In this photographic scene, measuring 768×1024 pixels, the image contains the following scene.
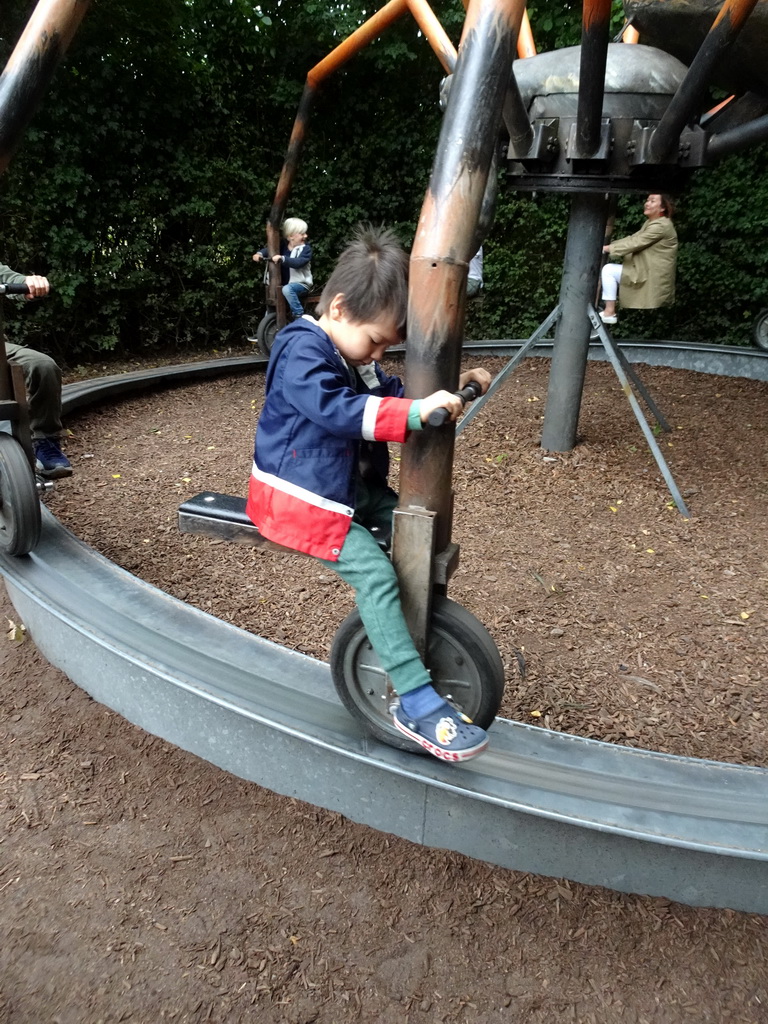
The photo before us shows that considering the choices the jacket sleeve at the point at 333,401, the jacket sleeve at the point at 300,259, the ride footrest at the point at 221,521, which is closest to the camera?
the jacket sleeve at the point at 333,401

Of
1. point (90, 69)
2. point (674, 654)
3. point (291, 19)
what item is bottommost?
point (674, 654)

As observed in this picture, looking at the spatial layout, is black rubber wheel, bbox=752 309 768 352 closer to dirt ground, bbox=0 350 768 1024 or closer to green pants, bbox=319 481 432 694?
dirt ground, bbox=0 350 768 1024

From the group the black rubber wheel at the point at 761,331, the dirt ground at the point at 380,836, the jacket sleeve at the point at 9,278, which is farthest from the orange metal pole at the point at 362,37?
the black rubber wheel at the point at 761,331

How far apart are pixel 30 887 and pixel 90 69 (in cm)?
913

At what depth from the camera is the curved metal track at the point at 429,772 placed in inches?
75.1

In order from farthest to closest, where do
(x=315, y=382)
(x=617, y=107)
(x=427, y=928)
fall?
(x=617, y=107) < (x=427, y=928) < (x=315, y=382)

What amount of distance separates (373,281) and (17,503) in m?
1.97

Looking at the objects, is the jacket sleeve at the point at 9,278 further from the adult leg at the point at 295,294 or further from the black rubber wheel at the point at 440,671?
the adult leg at the point at 295,294

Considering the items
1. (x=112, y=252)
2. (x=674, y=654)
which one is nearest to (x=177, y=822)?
(x=674, y=654)

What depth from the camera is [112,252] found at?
29.9ft

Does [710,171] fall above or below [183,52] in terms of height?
below

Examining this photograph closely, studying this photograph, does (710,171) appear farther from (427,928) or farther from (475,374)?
(427,928)

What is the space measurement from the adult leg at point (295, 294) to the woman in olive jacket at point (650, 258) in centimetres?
317

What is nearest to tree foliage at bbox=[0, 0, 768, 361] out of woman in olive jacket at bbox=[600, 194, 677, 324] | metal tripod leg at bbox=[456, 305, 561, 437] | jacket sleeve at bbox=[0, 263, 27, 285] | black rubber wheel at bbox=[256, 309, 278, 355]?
black rubber wheel at bbox=[256, 309, 278, 355]
